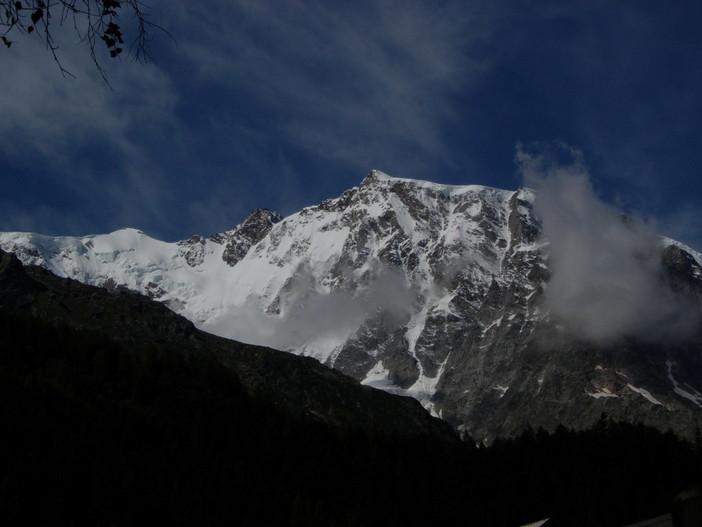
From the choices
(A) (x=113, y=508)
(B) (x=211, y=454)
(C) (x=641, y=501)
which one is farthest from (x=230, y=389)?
(C) (x=641, y=501)

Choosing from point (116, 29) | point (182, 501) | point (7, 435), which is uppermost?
point (7, 435)

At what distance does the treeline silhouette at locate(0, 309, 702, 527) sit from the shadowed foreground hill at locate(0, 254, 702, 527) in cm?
32

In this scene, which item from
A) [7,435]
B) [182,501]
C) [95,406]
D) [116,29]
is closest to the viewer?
[116,29]

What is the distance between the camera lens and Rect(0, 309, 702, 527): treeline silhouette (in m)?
116

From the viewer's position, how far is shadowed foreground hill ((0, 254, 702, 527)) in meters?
116

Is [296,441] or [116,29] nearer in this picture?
[116,29]

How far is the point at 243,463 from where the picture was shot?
139625 mm

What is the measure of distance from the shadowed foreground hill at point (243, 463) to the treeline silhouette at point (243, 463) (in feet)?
1.04

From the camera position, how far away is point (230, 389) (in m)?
197

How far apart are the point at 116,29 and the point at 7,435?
425 ft

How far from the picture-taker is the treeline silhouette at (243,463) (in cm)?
11556

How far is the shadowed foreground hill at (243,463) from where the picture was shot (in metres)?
116

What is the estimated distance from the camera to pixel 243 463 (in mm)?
139625

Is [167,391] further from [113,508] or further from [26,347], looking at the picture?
[113,508]
